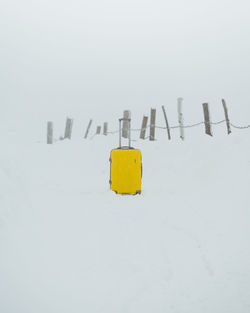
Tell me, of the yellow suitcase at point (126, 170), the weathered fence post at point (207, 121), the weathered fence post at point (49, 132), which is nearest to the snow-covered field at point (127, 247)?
the yellow suitcase at point (126, 170)

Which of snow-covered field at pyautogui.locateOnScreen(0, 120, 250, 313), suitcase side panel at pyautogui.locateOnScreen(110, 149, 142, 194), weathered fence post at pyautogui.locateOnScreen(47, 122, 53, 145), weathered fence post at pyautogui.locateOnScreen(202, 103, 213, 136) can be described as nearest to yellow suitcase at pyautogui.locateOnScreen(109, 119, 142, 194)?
suitcase side panel at pyautogui.locateOnScreen(110, 149, 142, 194)

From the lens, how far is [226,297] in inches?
102

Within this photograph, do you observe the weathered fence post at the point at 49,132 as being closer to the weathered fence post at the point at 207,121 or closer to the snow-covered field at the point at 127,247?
the weathered fence post at the point at 207,121

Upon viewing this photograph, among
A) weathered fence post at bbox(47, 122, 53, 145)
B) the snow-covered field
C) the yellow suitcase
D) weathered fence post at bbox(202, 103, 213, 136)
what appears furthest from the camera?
weathered fence post at bbox(47, 122, 53, 145)

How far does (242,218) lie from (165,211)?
46.2 inches

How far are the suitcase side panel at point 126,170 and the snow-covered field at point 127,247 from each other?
0.77 ft

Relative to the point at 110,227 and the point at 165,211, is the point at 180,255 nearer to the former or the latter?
the point at 110,227

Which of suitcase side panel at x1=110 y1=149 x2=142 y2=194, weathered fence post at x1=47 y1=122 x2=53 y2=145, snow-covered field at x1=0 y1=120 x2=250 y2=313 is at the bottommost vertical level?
snow-covered field at x1=0 y1=120 x2=250 y2=313

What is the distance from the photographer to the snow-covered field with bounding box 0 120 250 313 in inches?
101

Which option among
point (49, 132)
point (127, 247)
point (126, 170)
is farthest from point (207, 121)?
point (49, 132)

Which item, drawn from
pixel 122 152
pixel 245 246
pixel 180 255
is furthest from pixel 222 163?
pixel 180 255

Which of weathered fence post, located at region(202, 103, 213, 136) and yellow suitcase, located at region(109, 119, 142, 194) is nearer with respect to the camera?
yellow suitcase, located at region(109, 119, 142, 194)

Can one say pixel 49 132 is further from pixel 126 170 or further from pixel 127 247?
pixel 127 247

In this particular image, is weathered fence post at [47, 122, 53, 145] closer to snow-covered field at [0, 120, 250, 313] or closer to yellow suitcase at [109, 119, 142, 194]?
snow-covered field at [0, 120, 250, 313]
